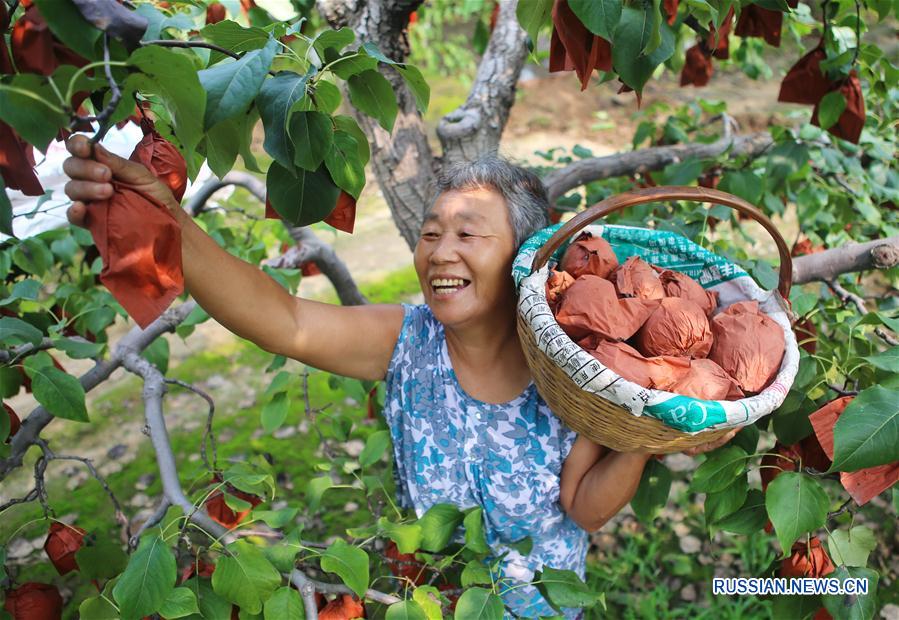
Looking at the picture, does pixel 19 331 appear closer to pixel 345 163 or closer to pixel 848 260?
pixel 345 163

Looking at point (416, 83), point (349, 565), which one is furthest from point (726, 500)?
point (416, 83)

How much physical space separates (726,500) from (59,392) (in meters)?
1.12

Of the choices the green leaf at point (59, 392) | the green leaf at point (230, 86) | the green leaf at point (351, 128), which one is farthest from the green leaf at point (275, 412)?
the green leaf at point (230, 86)

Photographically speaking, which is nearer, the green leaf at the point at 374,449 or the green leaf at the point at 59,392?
the green leaf at the point at 59,392

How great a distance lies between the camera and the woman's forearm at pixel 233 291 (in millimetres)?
1088

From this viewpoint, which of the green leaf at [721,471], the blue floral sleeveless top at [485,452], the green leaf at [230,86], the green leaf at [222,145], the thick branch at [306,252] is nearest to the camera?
the green leaf at [230,86]

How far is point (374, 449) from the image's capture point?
1.48 m

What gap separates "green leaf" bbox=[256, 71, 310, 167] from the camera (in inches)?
32.8

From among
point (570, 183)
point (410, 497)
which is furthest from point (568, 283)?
point (570, 183)

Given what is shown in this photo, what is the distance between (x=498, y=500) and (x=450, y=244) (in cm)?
53

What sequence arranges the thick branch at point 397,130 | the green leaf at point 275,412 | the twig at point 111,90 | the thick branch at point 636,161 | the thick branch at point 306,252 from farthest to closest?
1. the thick branch at point 636,161
2. the thick branch at point 306,252
3. the thick branch at point 397,130
4. the green leaf at point 275,412
5. the twig at point 111,90

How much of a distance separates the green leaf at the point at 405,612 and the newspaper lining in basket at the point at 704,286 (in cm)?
41

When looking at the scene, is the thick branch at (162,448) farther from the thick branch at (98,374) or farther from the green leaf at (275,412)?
the green leaf at (275,412)

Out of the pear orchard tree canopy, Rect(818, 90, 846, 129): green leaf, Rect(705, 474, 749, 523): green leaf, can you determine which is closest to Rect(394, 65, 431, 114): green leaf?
the pear orchard tree canopy
